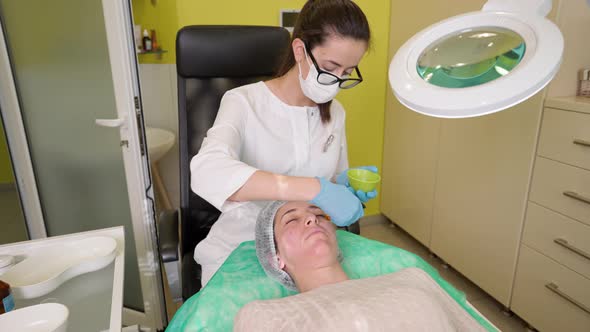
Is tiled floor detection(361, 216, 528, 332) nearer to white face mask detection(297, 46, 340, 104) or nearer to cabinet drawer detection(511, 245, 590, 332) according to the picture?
cabinet drawer detection(511, 245, 590, 332)

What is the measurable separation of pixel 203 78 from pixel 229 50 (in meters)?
0.14

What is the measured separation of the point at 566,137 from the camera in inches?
60.6

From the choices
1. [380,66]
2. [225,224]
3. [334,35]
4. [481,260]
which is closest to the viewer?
[334,35]

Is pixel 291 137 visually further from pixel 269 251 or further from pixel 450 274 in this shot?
pixel 450 274

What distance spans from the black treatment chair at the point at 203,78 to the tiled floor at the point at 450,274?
1.13 m

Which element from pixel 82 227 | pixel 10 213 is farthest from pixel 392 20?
pixel 10 213

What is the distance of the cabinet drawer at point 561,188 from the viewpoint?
1492 millimetres

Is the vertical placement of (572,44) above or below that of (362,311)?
above

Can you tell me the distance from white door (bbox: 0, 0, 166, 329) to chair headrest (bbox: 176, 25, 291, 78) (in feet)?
0.60

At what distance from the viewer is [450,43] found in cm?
83

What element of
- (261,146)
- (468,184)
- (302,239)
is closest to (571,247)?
(468,184)

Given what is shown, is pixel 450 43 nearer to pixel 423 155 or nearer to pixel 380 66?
pixel 423 155

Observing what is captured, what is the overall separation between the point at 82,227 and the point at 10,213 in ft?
3.60

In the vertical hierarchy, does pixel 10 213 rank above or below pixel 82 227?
below
